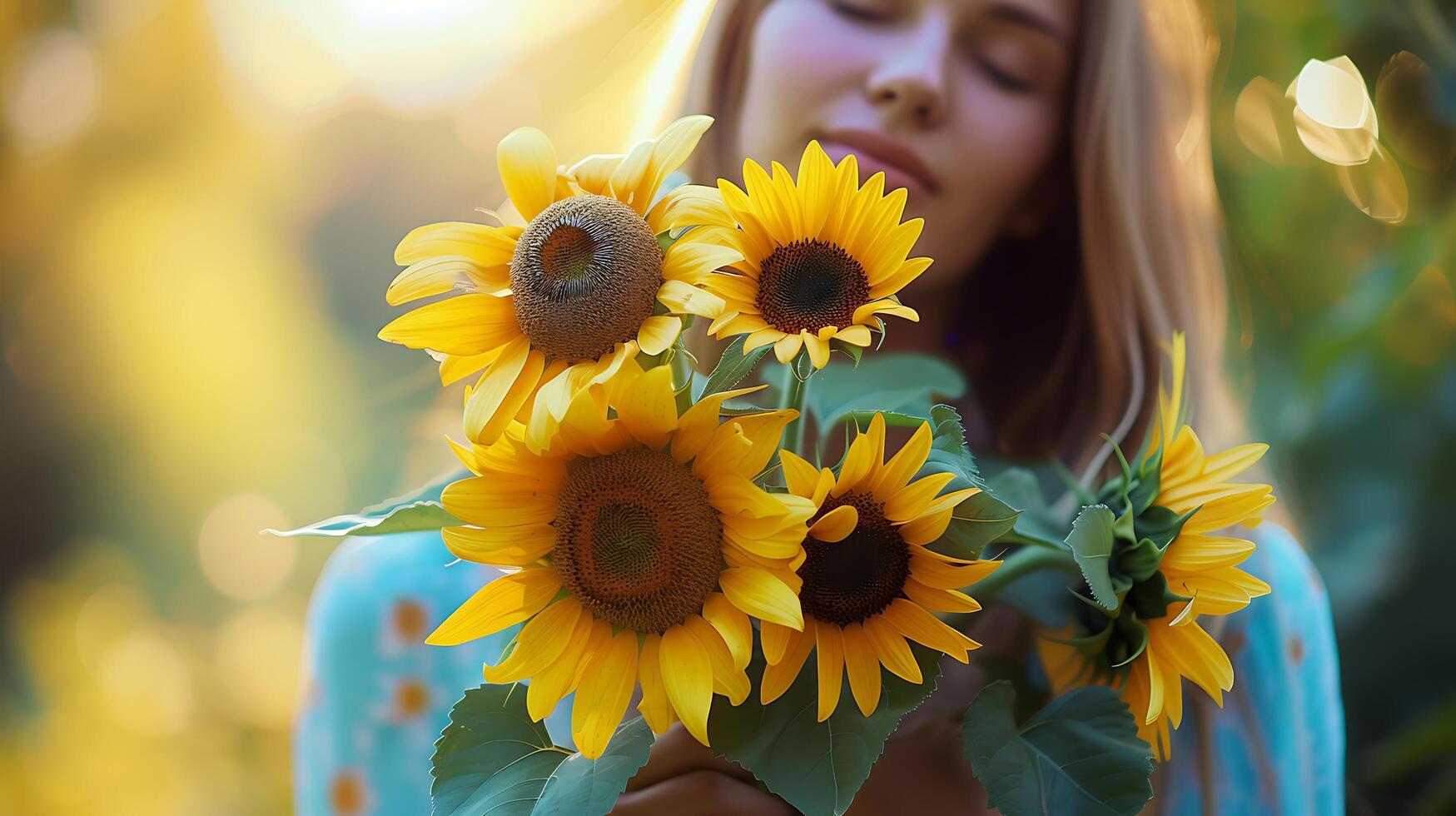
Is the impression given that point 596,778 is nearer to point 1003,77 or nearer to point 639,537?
point 639,537

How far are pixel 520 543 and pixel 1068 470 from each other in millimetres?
442

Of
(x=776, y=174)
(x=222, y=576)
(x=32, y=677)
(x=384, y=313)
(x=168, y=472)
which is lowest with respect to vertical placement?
(x=32, y=677)

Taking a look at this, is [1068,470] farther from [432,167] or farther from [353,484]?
[353,484]

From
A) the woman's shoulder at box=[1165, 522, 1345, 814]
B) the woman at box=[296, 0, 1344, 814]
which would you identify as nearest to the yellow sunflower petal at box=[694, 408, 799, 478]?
the woman at box=[296, 0, 1344, 814]

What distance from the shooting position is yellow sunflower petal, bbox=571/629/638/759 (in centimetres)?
26

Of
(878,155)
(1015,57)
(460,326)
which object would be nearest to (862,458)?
(460,326)

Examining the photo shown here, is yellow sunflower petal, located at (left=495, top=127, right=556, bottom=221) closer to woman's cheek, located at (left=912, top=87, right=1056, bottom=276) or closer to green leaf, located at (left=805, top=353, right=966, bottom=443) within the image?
green leaf, located at (left=805, top=353, right=966, bottom=443)

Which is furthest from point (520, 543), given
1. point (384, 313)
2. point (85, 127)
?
point (85, 127)

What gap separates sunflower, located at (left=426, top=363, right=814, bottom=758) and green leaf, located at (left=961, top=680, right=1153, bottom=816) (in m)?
0.09

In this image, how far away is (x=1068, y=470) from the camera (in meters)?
0.62

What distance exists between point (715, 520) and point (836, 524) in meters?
0.03

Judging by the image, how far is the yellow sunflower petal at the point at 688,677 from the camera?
0.82ft

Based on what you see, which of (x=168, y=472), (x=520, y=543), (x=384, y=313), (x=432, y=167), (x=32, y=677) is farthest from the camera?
(x=32, y=677)

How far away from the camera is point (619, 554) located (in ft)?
0.87
